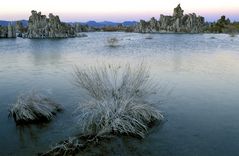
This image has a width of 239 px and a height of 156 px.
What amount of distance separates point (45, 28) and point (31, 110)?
102391mm

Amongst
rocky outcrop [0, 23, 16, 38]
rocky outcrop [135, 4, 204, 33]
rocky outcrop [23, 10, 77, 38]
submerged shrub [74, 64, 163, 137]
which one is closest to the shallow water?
submerged shrub [74, 64, 163, 137]

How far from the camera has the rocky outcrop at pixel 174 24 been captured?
580ft

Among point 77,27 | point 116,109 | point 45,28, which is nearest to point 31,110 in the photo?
point 116,109

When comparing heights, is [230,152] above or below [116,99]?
below

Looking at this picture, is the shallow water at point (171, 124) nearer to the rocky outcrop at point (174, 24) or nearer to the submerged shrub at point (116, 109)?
the submerged shrub at point (116, 109)

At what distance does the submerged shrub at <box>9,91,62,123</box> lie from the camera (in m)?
12.4

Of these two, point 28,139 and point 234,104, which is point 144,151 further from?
point 234,104

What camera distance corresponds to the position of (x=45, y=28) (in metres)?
111

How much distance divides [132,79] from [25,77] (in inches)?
458

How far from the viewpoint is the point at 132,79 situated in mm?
12680

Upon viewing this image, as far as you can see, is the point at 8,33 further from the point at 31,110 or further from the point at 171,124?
the point at 171,124

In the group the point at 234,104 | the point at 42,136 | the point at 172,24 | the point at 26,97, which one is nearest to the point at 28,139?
the point at 42,136

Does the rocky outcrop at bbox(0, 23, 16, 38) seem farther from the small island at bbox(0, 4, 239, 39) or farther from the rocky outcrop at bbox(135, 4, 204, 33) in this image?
the rocky outcrop at bbox(135, 4, 204, 33)

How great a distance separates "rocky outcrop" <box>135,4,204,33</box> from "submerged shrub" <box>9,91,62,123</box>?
6378 inches
